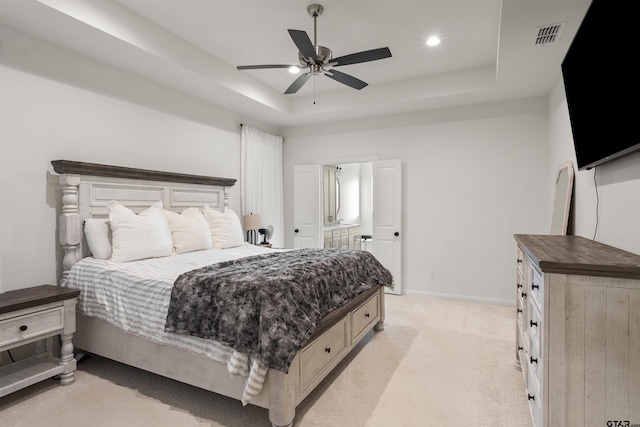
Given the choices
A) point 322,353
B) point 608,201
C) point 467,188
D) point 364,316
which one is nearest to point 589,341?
point 608,201

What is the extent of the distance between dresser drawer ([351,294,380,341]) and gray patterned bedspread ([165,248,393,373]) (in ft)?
1.18

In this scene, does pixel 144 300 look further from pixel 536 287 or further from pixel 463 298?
pixel 463 298

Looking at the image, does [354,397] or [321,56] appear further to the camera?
[321,56]

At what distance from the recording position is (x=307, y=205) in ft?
18.5

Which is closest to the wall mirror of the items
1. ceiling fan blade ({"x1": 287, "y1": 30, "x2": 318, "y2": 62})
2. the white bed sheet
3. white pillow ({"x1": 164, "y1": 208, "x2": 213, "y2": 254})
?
ceiling fan blade ({"x1": 287, "y1": 30, "x2": 318, "y2": 62})

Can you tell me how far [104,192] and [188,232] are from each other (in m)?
0.82

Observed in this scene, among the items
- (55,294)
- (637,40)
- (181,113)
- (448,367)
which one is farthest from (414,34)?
(55,294)

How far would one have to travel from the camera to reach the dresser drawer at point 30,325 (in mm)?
2133

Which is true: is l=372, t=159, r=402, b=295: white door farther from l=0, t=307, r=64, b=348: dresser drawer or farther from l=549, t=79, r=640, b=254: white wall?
l=0, t=307, r=64, b=348: dresser drawer

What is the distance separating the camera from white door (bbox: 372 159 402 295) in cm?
493

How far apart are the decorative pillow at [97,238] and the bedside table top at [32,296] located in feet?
1.33

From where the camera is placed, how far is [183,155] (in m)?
4.06

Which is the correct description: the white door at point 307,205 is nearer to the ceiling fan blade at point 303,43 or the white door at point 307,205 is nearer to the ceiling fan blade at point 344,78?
the ceiling fan blade at point 344,78

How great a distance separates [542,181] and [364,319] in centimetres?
297
